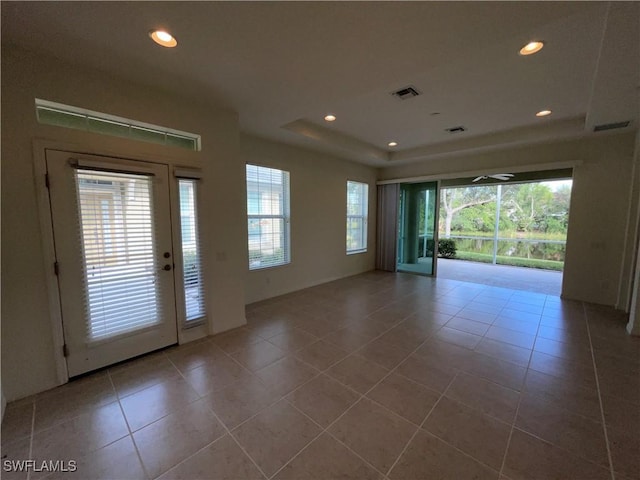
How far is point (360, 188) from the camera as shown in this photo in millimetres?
6512

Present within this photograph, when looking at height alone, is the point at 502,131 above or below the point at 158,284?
above

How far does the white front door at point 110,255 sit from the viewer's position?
2182 mm

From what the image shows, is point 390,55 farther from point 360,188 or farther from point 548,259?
point 548,259

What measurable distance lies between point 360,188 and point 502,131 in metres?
3.05

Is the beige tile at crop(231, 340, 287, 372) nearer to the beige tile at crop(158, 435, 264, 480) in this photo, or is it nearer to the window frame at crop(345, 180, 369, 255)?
the beige tile at crop(158, 435, 264, 480)

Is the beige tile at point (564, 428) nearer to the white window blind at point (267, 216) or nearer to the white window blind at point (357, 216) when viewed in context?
the white window blind at point (267, 216)

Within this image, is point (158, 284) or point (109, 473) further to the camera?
point (158, 284)

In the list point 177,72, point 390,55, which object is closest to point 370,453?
point 390,55

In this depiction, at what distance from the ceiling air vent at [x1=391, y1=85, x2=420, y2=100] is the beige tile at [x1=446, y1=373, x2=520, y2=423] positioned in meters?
3.05

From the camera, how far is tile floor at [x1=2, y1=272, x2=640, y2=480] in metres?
1.51

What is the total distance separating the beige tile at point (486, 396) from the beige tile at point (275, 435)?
1238 millimetres

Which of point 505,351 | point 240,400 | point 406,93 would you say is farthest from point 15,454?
point 406,93

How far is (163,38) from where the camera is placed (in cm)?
181

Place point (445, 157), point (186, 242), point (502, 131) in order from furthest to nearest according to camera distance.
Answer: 1. point (445, 157)
2. point (502, 131)
3. point (186, 242)
